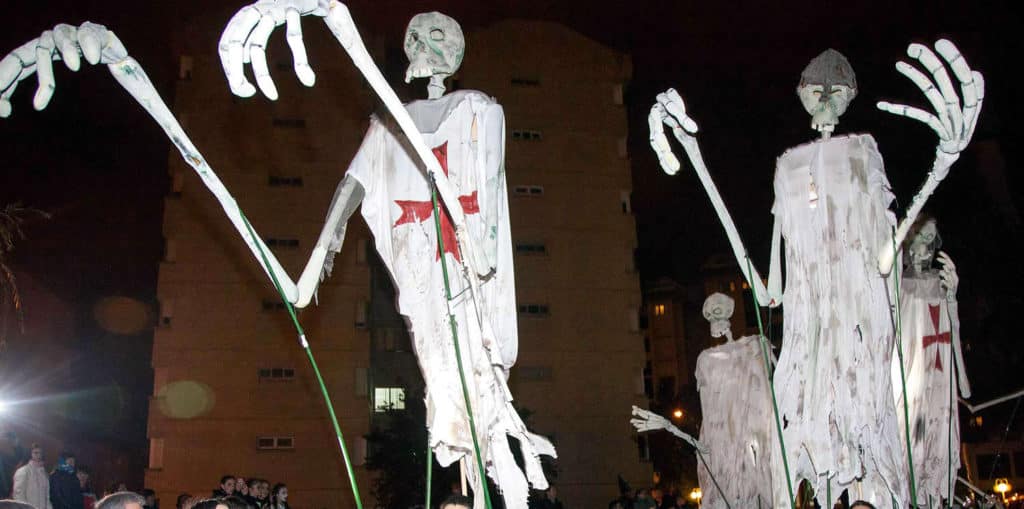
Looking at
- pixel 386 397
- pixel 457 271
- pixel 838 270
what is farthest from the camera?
pixel 386 397

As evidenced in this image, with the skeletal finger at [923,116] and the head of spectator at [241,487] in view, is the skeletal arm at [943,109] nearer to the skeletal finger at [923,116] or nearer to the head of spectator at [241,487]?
the skeletal finger at [923,116]

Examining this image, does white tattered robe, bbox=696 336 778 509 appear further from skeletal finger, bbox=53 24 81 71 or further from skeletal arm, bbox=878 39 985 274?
skeletal finger, bbox=53 24 81 71

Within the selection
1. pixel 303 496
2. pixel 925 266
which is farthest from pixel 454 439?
pixel 303 496

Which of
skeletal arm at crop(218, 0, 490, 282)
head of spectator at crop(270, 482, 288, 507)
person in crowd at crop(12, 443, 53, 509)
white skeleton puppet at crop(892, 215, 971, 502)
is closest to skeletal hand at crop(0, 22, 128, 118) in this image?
skeletal arm at crop(218, 0, 490, 282)

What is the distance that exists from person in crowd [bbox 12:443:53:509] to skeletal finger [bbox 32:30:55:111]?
663 cm

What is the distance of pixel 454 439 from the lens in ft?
14.4

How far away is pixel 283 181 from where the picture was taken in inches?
1029

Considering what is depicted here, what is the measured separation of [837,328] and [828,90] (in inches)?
57.1

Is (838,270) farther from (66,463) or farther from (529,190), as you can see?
(529,190)

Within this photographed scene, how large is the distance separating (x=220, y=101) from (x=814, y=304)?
2297 cm

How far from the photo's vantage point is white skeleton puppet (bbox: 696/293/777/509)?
8.80 meters

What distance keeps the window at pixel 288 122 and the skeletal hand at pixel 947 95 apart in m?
22.8

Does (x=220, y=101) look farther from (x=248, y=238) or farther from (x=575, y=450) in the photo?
(x=248, y=238)

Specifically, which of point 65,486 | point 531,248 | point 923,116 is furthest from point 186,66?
point 923,116
